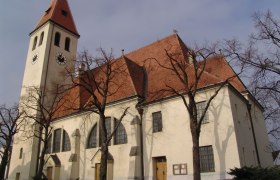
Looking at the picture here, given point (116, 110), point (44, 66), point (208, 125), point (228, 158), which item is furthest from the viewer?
point (44, 66)

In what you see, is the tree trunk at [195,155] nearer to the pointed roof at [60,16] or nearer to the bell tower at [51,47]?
the bell tower at [51,47]

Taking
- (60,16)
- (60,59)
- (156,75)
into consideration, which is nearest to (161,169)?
(156,75)

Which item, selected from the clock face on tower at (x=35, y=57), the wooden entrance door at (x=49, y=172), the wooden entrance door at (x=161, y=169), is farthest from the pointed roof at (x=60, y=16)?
the wooden entrance door at (x=161, y=169)

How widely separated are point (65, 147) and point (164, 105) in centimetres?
1116

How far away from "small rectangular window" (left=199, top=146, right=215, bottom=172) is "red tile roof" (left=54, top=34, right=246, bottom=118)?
4.13m

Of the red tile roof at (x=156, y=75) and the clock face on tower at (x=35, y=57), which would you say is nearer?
the red tile roof at (x=156, y=75)

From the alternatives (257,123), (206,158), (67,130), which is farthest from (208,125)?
(67,130)

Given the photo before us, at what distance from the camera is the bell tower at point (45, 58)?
2767 cm

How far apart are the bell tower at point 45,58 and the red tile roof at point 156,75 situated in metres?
5.62

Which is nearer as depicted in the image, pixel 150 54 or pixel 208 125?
pixel 208 125

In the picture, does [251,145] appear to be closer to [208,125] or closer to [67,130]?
[208,125]

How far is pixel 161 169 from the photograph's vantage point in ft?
61.2

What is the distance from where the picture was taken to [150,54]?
26.2 m

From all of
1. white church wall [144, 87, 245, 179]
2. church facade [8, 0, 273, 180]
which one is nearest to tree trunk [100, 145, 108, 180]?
church facade [8, 0, 273, 180]
